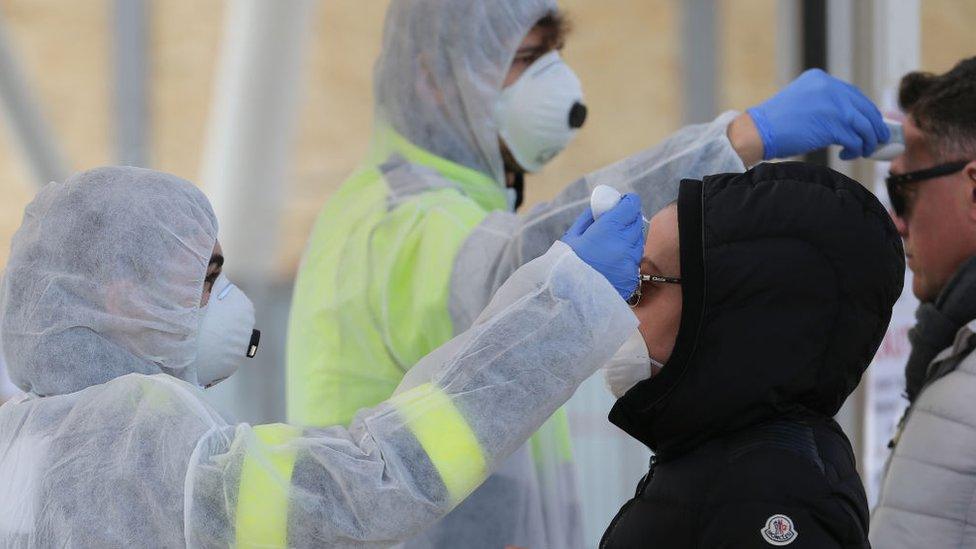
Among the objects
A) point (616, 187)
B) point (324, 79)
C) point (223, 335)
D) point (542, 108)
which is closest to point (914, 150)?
point (616, 187)

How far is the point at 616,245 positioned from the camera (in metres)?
1.35

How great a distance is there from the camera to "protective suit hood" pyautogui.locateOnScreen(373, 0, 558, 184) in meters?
2.11

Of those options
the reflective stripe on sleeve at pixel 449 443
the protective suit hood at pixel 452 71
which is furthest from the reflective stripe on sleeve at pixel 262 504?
the protective suit hood at pixel 452 71

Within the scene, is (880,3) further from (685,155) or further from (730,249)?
(730,249)

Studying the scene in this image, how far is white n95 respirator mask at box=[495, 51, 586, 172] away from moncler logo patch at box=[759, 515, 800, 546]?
1.02 metres

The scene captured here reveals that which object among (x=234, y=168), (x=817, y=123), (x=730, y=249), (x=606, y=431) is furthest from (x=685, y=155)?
(x=234, y=168)

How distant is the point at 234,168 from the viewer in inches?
158

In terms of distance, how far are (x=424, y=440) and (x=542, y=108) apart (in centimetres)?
101

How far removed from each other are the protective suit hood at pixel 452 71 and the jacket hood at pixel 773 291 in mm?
799

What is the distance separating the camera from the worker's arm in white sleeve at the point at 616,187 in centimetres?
176

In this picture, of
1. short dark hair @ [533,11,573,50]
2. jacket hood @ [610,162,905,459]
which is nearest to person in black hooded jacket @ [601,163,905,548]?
jacket hood @ [610,162,905,459]

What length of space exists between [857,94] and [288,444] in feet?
3.51

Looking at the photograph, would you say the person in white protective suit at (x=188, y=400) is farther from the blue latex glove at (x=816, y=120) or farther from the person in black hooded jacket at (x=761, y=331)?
the blue latex glove at (x=816, y=120)

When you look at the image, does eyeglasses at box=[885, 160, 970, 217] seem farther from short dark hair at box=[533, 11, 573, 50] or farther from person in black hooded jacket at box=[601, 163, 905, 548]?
short dark hair at box=[533, 11, 573, 50]
